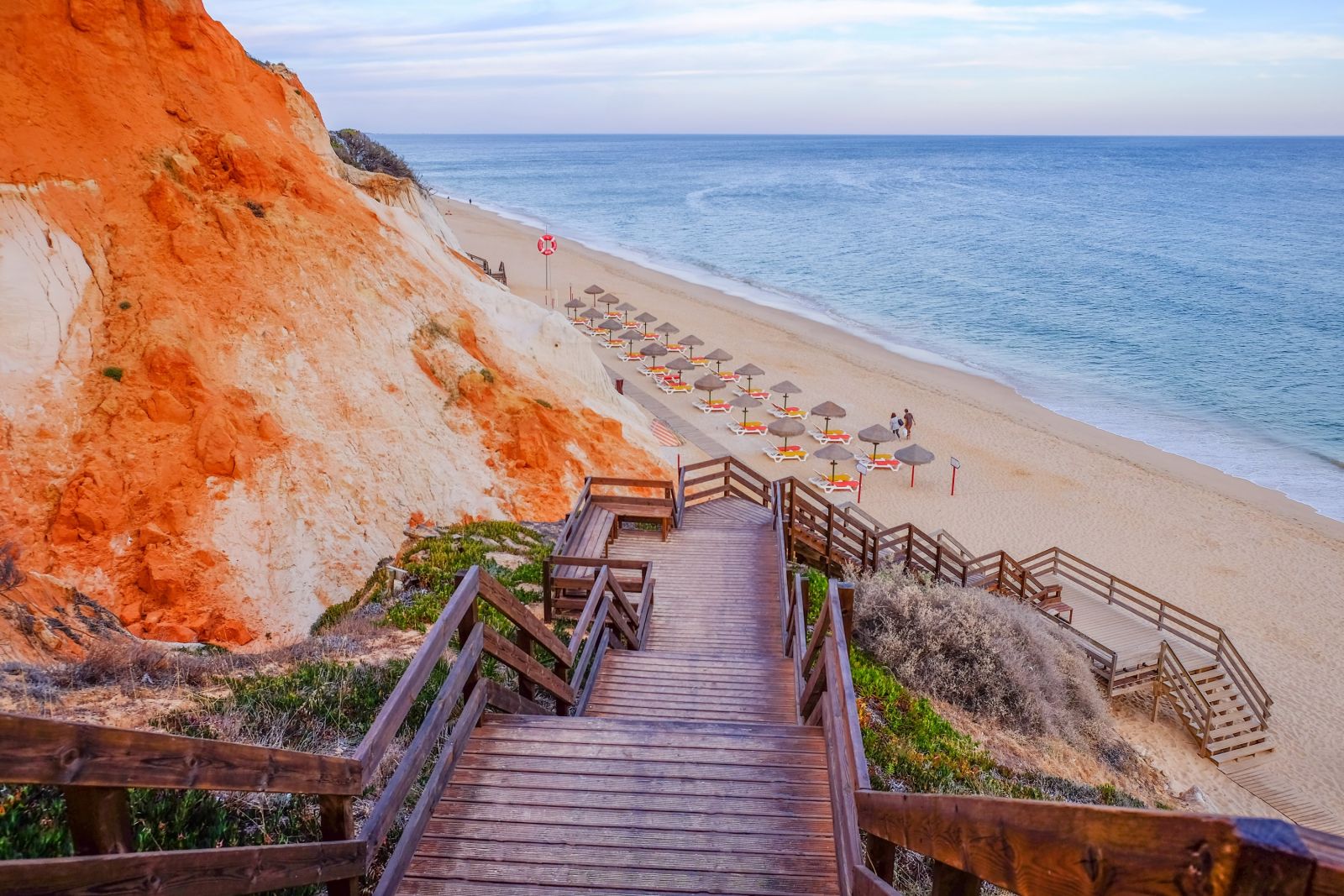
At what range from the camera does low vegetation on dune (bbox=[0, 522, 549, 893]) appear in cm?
386

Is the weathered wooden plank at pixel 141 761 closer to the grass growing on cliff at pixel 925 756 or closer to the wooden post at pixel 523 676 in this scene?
the wooden post at pixel 523 676

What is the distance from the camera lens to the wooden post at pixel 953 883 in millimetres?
2459

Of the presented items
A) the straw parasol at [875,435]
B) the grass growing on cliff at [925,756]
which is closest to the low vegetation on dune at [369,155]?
the straw parasol at [875,435]

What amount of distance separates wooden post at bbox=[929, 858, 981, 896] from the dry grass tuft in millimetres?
9068

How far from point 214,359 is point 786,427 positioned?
56.2 feet

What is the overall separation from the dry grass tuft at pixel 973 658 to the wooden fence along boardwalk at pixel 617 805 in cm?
325

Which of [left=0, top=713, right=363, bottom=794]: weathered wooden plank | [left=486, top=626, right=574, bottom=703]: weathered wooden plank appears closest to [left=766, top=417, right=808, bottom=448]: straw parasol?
[left=486, top=626, right=574, bottom=703]: weathered wooden plank

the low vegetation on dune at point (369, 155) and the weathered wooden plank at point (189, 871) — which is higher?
the low vegetation on dune at point (369, 155)

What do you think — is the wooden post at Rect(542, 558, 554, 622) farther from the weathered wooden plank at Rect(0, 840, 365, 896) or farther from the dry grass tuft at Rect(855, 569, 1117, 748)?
the weathered wooden plank at Rect(0, 840, 365, 896)

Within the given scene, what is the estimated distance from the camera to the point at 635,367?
38.0 meters

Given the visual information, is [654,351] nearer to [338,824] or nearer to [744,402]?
[744,402]

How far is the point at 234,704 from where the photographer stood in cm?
559

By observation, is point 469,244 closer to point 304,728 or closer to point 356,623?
point 356,623

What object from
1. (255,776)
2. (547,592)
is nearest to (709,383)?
(547,592)
